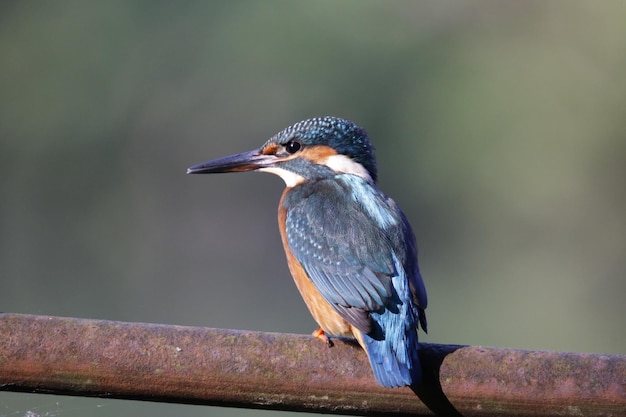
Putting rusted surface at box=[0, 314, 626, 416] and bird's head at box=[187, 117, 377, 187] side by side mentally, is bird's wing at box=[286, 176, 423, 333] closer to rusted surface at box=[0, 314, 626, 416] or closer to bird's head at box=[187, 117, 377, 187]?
bird's head at box=[187, 117, 377, 187]

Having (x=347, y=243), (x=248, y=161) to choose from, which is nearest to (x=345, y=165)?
(x=248, y=161)

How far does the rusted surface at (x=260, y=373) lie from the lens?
4.67ft

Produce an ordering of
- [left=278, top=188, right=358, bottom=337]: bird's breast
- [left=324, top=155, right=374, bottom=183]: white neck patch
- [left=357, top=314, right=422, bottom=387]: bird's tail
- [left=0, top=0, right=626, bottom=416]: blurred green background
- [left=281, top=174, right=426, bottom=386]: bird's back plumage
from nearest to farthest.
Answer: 1. [left=357, top=314, right=422, bottom=387]: bird's tail
2. [left=281, top=174, right=426, bottom=386]: bird's back plumage
3. [left=278, top=188, right=358, bottom=337]: bird's breast
4. [left=324, top=155, right=374, bottom=183]: white neck patch
5. [left=0, top=0, right=626, bottom=416]: blurred green background

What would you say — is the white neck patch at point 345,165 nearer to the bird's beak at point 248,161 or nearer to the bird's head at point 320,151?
the bird's head at point 320,151

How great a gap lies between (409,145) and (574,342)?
1807 mm

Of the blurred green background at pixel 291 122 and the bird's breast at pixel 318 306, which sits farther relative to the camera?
the blurred green background at pixel 291 122

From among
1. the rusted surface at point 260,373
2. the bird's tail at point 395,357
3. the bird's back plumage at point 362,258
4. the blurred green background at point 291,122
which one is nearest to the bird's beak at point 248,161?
Result: the bird's back plumage at point 362,258

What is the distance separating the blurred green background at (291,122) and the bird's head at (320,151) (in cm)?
311

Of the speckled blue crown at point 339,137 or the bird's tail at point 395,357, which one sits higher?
the speckled blue crown at point 339,137

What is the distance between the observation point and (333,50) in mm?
7441

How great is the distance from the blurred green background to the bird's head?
3.11 metres

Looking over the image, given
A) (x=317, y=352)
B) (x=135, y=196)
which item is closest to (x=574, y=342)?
(x=135, y=196)

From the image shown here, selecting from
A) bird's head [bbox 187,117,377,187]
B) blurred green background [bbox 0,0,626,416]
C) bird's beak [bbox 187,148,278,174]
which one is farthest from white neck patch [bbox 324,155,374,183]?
blurred green background [bbox 0,0,626,416]

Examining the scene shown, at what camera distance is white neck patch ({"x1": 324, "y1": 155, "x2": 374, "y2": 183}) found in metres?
2.37
